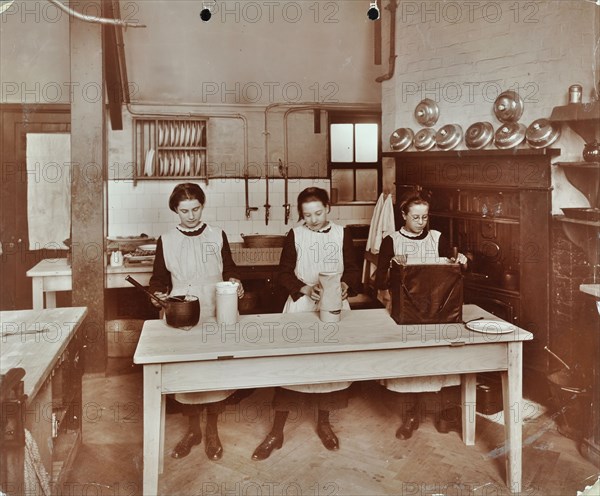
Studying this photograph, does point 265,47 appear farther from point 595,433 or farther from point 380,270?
point 595,433

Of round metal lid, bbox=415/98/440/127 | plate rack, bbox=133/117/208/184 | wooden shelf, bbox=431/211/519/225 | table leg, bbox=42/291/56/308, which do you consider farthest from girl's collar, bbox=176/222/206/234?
plate rack, bbox=133/117/208/184

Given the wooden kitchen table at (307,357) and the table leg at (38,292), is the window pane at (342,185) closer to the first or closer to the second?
the table leg at (38,292)

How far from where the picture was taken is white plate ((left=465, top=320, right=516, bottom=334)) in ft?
9.68

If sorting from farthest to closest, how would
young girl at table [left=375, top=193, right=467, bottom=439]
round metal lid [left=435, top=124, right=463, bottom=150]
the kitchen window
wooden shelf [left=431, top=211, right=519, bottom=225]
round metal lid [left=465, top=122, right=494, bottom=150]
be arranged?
the kitchen window
round metal lid [left=435, top=124, right=463, bottom=150]
round metal lid [left=465, top=122, right=494, bottom=150]
wooden shelf [left=431, top=211, right=519, bottom=225]
young girl at table [left=375, top=193, right=467, bottom=439]

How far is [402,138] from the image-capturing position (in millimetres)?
5957

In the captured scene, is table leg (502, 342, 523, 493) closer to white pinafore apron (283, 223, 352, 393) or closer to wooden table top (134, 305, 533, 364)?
wooden table top (134, 305, 533, 364)

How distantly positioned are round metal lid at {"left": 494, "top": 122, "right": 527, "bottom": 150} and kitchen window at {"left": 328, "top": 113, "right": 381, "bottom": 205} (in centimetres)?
295

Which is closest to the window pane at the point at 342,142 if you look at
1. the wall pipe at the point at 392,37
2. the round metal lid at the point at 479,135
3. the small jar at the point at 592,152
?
the wall pipe at the point at 392,37

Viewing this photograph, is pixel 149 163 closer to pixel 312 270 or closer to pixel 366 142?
pixel 366 142

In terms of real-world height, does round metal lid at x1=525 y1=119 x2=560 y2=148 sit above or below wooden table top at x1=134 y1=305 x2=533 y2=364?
above

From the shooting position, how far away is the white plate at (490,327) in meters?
2.95

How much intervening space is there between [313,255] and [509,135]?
6.78 feet

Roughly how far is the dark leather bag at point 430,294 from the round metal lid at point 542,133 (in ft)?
6.06

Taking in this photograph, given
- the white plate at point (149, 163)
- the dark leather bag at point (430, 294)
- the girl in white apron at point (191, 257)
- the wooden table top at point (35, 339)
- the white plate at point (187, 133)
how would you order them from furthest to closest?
1. the white plate at point (187, 133)
2. the white plate at point (149, 163)
3. the girl in white apron at point (191, 257)
4. the dark leather bag at point (430, 294)
5. the wooden table top at point (35, 339)
